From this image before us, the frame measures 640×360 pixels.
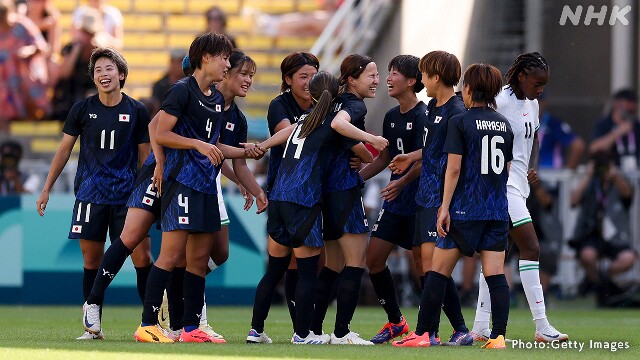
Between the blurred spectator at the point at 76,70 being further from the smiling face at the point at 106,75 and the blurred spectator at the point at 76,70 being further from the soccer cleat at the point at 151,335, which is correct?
the soccer cleat at the point at 151,335

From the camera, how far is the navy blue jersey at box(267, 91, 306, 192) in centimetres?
998

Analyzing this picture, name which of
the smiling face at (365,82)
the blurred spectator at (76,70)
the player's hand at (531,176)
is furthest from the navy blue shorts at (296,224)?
the blurred spectator at (76,70)

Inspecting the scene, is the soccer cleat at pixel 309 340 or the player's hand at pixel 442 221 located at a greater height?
the player's hand at pixel 442 221

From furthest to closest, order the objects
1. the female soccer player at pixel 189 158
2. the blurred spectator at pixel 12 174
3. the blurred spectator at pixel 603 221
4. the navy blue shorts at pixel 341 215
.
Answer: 1. the blurred spectator at pixel 603 221
2. the blurred spectator at pixel 12 174
3. the navy blue shorts at pixel 341 215
4. the female soccer player at pixel 189 158

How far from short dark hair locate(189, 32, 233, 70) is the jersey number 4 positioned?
191 cm

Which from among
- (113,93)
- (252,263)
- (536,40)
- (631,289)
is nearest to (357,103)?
(113,93)

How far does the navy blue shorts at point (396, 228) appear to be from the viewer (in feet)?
33.0

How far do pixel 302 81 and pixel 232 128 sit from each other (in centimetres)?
63

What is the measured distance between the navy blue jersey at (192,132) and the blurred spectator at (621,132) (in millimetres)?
8998

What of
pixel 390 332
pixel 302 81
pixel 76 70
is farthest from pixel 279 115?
pixel 76 70

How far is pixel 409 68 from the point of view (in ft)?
33.0

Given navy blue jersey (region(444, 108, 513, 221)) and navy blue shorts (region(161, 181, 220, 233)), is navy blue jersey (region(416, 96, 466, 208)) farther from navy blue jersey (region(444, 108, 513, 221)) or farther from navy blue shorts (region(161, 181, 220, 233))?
navy blue shorts (region(161, 181, 220, 233))

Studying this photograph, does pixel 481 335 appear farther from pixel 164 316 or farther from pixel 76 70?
pixel 76 70

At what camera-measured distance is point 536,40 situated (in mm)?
20484
